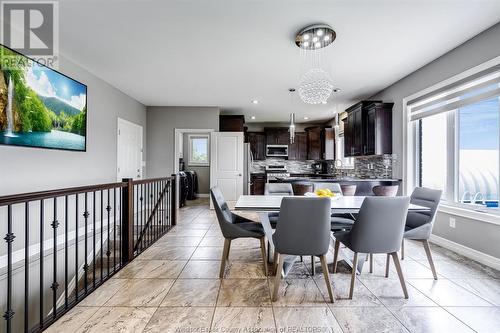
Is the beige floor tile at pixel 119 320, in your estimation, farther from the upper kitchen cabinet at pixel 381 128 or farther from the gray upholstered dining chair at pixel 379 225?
the upper kitchen cabinet at pixel 381 128

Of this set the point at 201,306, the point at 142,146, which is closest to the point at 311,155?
the point at 142,146

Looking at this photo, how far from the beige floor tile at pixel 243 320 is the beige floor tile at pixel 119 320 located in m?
0.51

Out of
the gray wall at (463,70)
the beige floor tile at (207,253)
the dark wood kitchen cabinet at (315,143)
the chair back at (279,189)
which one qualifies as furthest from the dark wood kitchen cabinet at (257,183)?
the gray wall at (463,70)

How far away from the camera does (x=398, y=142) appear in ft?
14.1

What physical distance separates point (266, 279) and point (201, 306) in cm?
69

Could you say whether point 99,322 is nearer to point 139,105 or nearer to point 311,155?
point 139,105

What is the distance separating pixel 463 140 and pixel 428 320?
242 centimetres

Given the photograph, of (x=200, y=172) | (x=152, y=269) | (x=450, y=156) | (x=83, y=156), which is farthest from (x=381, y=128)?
(x=200, y=172)

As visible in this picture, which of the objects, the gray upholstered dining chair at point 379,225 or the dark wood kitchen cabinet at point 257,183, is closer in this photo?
the gray upholstered dining chair at point 379,225

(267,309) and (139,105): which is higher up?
(139,105)

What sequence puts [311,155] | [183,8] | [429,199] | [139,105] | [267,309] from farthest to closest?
[311,155] < [139,105] < [429,199] < [183,8] < [267,309]

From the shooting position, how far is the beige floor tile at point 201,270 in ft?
7.95

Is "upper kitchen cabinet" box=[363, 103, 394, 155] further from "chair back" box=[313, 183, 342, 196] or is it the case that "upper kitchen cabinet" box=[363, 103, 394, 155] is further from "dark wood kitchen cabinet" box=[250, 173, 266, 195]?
"dark wood kitchen cabinet" box=[250, 173, 266, 195]

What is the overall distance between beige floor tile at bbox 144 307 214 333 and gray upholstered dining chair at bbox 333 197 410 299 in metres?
1.17
